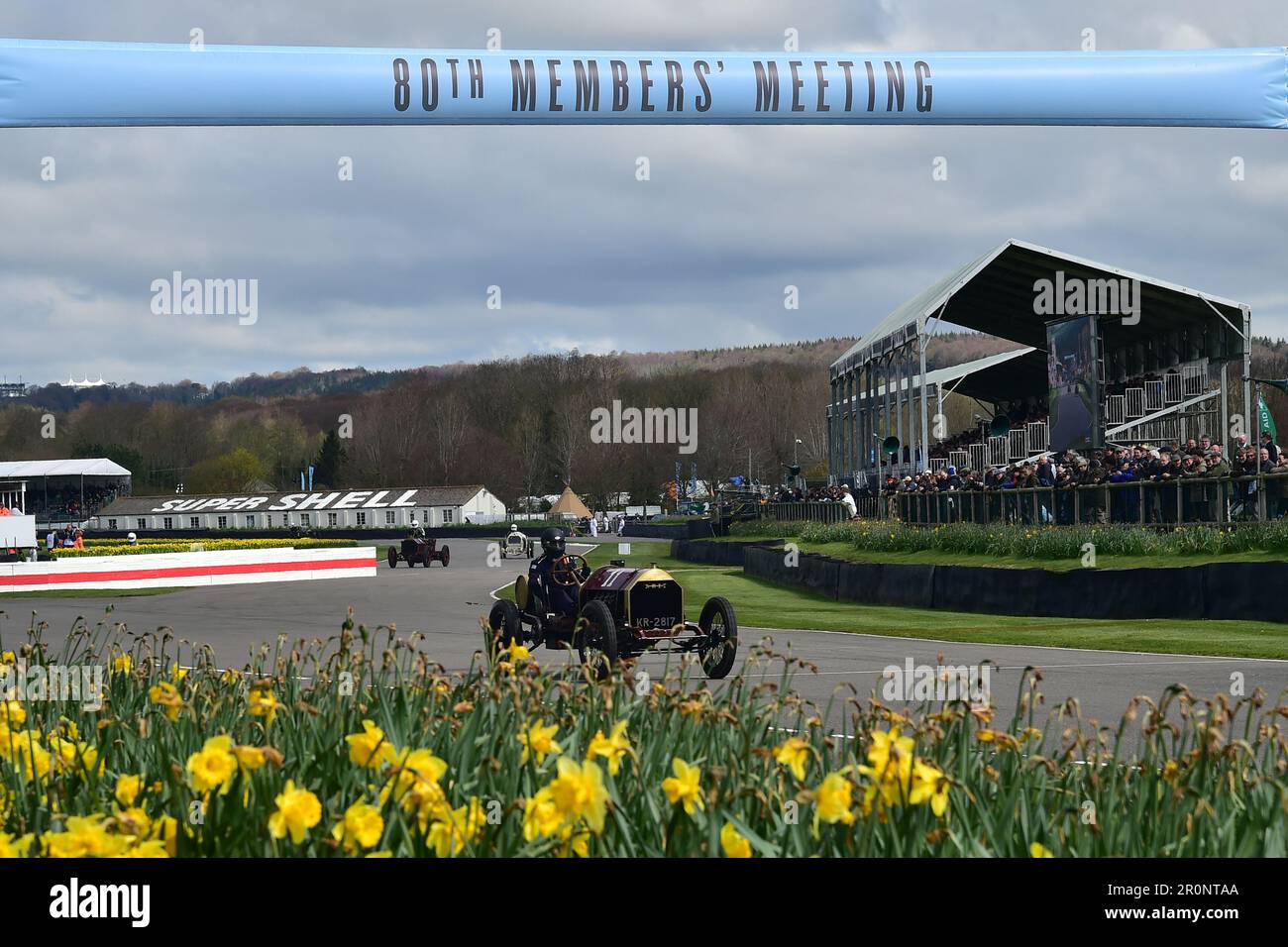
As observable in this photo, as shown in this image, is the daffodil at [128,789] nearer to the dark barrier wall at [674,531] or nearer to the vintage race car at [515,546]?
the vintage race car at [515,546]

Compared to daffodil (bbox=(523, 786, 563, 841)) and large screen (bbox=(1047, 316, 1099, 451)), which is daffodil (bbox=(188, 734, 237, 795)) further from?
large screen (bbox=(1047, 316, 1099, 451))

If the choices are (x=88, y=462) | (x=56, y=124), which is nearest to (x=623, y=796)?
(x=56, y=124)

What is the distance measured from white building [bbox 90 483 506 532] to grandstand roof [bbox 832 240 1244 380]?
71078mm

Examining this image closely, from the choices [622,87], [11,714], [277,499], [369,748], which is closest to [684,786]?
[369,748]

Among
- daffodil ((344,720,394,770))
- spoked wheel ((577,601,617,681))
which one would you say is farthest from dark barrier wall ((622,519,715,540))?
daffodil ((344,720,394,770))

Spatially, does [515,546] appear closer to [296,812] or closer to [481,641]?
[481,641]

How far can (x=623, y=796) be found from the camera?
13.8 ft

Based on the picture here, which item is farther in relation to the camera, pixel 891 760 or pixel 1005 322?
pixel 1005 322

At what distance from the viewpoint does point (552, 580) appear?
13945 mm

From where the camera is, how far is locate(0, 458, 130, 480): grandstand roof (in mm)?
118812

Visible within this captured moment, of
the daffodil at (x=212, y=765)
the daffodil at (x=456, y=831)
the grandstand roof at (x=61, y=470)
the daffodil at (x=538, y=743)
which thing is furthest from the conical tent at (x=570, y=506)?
the daffodil at (x=212, y=765)

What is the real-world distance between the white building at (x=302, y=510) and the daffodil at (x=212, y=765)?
110 m
